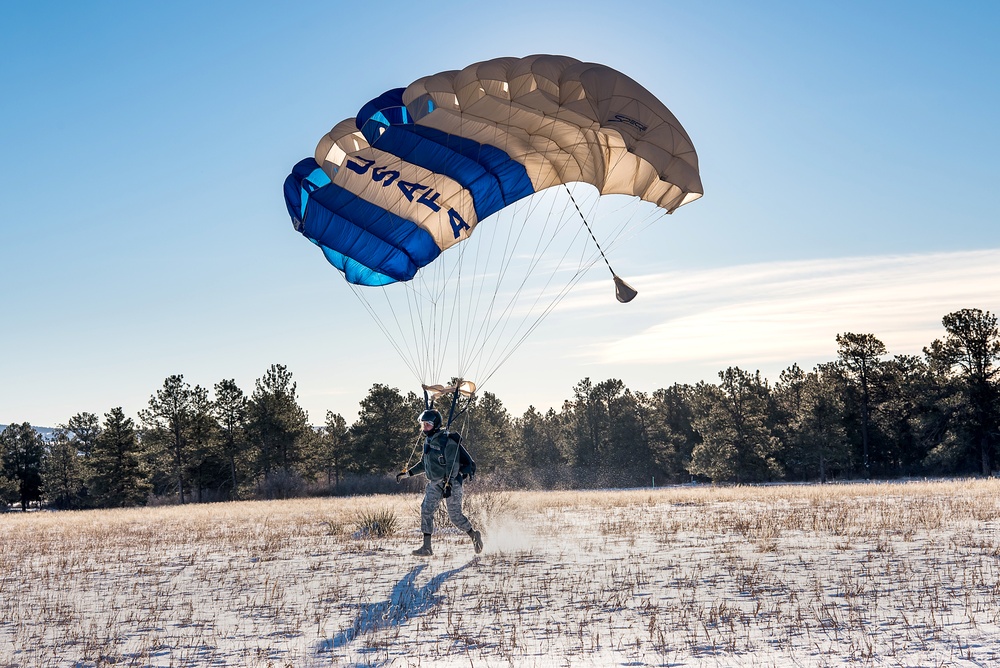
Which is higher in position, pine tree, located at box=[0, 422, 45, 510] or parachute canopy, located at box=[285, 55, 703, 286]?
parachute canopy, located at box=[285, 55, 703, 286]

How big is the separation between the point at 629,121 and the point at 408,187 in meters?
4.02

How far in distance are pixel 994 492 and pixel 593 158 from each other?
15425mm

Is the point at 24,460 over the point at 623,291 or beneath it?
beneath

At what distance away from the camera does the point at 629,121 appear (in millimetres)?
10633

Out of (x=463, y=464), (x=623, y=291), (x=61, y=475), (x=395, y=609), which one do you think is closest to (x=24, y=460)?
(x=61, y=475)

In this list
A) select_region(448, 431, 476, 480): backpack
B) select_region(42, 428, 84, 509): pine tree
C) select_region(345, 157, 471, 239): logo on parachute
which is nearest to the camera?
select_region(448, 431, 476, 480): backpack

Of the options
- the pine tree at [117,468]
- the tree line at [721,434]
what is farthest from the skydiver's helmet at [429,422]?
the pine tree at [117,468]

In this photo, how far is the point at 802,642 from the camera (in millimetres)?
5957

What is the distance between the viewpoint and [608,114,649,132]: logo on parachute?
10.6 metres

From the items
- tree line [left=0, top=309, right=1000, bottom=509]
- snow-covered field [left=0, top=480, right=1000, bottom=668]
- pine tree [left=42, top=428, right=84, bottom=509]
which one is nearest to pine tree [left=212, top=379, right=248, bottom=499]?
tree line [left=0, top=309, right=1000, bottom=509]

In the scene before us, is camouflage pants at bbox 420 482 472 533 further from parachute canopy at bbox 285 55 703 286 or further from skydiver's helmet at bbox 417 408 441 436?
parachute canopy at bbox 285 55 703 286

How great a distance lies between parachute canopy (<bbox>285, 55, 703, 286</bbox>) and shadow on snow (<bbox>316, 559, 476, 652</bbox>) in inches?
246

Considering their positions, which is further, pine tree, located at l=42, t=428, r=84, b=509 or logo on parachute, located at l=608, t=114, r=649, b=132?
pine tree, located at l=42, t=428, r=84, b=509

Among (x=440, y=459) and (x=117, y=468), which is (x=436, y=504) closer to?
(x=440, y=459)
